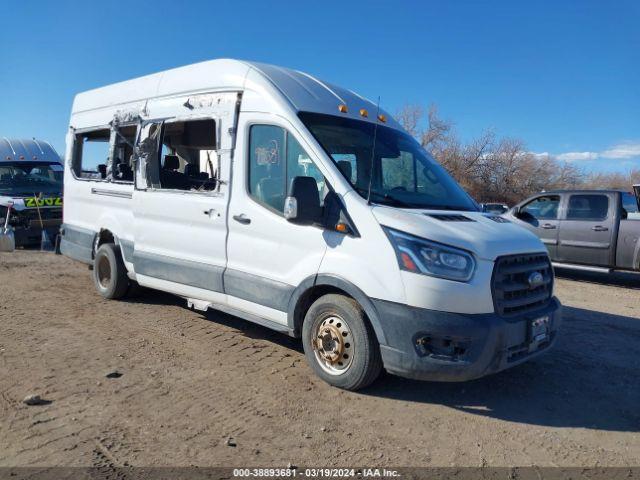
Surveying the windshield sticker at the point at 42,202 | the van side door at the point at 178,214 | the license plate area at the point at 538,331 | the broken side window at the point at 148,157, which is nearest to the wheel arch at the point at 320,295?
the van side door at the point at 178,214

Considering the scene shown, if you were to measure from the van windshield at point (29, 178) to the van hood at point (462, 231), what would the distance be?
11108 millimetres

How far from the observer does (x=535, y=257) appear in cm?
441

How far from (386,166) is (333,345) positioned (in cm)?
171

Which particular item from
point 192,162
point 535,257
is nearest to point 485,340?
point 535,257

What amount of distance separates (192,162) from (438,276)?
466 cm

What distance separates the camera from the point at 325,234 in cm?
435

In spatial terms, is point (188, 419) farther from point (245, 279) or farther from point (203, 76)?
point (203, 76)

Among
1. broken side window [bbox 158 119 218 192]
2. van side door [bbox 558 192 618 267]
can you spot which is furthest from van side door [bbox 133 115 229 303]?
van side door [bbox 558 192 618 267]

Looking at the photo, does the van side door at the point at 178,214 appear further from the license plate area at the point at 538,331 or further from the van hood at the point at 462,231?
the license plate area at the point at 538,331

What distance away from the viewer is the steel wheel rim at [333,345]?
429cm

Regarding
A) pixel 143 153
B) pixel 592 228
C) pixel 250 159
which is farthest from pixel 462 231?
pixel 592 228

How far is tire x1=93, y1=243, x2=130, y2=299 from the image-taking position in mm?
6988

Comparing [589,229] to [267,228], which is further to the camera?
[589,229]

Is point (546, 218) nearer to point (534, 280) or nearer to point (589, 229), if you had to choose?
point (589, 229)
